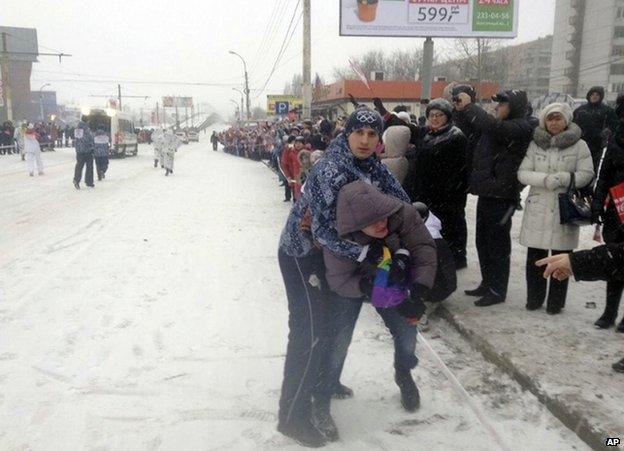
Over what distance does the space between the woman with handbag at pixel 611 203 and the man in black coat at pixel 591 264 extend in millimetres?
979

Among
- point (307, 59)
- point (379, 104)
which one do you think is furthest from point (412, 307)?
point (307, 59)

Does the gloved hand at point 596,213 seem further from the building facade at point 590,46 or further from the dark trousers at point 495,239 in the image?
the building facade at point 590,46

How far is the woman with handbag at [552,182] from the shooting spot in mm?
4133

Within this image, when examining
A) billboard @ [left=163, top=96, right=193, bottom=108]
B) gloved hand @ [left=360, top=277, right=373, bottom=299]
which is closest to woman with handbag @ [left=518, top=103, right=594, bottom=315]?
gloved hand @ [left=360, top=277, right=373, bottom=299]

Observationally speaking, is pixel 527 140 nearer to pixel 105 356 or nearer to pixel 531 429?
pixel 531 429

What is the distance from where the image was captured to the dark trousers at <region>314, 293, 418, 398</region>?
9.27 feet

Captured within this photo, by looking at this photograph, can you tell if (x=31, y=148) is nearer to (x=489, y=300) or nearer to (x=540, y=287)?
(x=489, y=300)

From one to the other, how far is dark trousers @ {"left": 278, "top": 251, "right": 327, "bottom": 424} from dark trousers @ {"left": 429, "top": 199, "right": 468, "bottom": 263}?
2352mm

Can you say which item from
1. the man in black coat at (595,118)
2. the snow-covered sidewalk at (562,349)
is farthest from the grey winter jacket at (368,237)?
the man in black coat at (595,118)

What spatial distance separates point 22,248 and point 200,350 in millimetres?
4346

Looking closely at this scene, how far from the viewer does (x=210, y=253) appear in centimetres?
692

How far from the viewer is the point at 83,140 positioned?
44.2ft

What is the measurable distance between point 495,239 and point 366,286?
7.93 feet

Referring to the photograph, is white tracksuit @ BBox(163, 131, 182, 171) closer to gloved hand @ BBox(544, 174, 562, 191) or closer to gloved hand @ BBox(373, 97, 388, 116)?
gloved hand @ BBox(373, 97, 388, 116)
